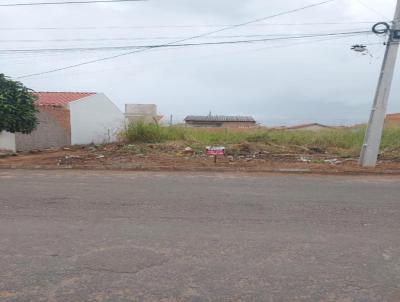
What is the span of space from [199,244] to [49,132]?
22.3 meters

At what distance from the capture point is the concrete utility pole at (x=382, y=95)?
40.8 feet

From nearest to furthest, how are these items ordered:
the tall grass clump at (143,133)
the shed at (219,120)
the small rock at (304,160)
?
1. the small rock at (304,160)
2. the tall grass clump at (143,133)
3. the shed at (219,120)

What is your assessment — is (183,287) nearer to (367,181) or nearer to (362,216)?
(362,216)

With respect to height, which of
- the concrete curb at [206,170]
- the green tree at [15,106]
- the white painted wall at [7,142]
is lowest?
the white painted wall at [7,142]

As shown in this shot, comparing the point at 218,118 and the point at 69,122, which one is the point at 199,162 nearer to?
the point at 69,122

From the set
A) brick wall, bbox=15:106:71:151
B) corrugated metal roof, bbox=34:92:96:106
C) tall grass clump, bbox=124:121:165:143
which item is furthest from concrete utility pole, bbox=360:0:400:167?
corrugated metal roof, bbox=34:92:96:106

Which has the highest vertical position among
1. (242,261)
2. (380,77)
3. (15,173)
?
(380,77)

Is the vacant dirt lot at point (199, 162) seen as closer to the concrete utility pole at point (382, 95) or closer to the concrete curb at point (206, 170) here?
the concrete curb at point (206, 170)

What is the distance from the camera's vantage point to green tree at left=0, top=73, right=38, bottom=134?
1501 centimetres

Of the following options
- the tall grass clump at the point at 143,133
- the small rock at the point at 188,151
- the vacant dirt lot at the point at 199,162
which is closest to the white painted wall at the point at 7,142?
the tall grass clump at the point at 143,133

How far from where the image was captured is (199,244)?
5.18 meters

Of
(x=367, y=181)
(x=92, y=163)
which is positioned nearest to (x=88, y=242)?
(x=367, y=181)

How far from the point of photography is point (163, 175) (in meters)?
12.0

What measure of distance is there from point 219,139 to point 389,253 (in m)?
18.2
